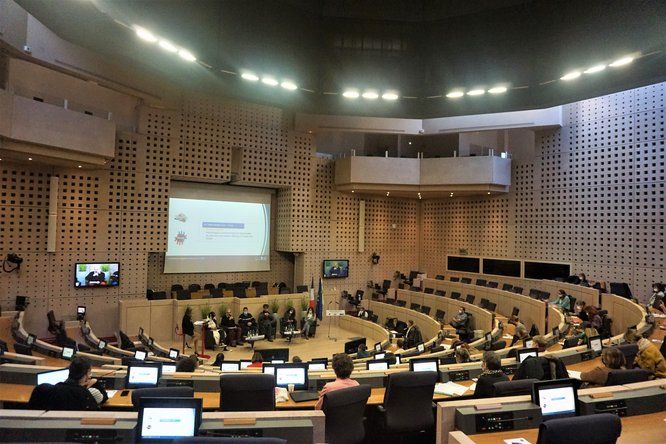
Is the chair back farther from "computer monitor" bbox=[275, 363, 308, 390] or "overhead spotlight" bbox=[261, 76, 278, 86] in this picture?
"overhead spotlight" bbox=[261, 76, 278, 86]

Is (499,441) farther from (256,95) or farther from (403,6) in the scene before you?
(256,95)

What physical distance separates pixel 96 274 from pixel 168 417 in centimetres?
1202

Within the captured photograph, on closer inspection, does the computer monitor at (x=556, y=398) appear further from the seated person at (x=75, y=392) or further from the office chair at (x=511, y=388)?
the seated person at (x=75, y=392)

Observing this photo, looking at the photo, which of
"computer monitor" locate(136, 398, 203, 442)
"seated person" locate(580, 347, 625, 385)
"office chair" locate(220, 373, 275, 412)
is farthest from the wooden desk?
"computer monitor" locate(136, 398, 203, 442)

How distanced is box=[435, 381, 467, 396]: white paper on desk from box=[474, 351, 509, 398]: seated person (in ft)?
1.19

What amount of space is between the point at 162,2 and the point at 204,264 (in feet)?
33.0

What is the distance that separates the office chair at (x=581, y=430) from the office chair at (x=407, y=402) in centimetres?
173

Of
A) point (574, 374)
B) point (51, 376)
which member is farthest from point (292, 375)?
point (574, 374)

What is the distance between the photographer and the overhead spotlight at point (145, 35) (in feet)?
31.7

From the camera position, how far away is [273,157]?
17.0 m

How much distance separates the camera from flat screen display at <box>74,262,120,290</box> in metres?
13.0

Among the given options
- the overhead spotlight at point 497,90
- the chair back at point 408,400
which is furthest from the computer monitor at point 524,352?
the overhead spotlight at point 497,90

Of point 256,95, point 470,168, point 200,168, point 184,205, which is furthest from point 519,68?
point 184,205

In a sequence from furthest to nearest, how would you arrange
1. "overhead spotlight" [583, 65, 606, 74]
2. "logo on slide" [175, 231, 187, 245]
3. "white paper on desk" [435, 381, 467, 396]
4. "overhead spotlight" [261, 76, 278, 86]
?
1. "logo on slide" [175, 231, 187, 245]
2. "overhead spotlight" [261, 76, 278, 86]
3. "overhead spotlight" [583, 65, 606, 74]
4. "white paper on desk" [435, 381, 467, 396]
